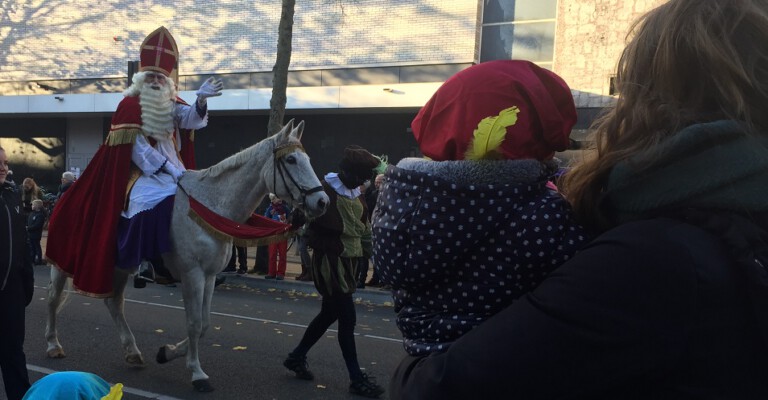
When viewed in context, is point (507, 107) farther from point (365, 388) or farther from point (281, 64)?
point (281, 64)

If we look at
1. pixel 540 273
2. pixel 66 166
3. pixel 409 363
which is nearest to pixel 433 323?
pixel 409 363

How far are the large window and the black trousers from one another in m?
15.0

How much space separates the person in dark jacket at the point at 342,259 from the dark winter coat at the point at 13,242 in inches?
85.2

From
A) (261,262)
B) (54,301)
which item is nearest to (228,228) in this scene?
(54,301)

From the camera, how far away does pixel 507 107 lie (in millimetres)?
1250

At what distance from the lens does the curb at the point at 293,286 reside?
10.6 meters

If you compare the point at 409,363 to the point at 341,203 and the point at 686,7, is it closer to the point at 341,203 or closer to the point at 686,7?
the point at 686,7

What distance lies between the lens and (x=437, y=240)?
119 cm

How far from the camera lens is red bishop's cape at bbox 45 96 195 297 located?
550 cm

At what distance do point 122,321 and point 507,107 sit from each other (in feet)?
18.7

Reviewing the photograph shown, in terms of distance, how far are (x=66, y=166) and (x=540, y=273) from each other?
2988cm

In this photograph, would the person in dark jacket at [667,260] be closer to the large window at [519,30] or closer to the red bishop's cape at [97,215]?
the red bishop's cape at [97,215]

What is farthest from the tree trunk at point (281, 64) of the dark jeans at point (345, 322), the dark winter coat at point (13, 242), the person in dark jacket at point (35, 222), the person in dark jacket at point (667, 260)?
the person in dark jacket at point (667, 260)

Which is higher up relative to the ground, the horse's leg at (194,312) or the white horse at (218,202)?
the white horse at (218,202)
